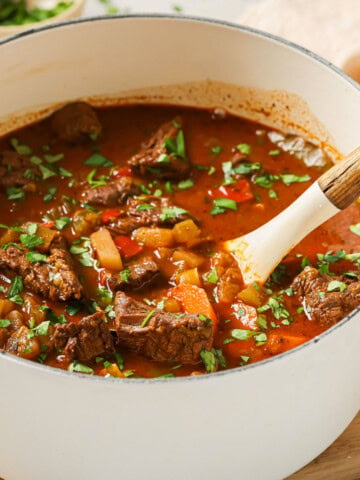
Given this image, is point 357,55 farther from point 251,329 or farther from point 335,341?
point 335,341

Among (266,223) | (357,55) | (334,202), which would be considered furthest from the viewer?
(357,55)

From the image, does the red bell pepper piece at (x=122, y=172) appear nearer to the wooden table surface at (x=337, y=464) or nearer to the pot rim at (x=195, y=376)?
the pot rim at (x=195, y=376)

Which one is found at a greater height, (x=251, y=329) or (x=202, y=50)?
(x=202, y=50)

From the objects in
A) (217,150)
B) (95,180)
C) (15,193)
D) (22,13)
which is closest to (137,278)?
(95,180)

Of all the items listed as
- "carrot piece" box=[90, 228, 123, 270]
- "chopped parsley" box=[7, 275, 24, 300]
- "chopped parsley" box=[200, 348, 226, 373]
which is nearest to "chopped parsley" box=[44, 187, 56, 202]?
"carrot piece" box=[90, 228, 123, 270]

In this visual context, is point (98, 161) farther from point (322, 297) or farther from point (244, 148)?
point (322, 297)

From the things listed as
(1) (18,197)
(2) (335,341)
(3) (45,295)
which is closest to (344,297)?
(2) (335,341)

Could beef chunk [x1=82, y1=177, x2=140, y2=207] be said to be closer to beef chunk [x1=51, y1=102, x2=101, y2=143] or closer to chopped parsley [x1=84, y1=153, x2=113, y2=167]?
chopped parsley [x1=84, y1=153, x2=113, y2=167]
